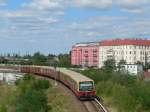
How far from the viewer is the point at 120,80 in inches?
2726

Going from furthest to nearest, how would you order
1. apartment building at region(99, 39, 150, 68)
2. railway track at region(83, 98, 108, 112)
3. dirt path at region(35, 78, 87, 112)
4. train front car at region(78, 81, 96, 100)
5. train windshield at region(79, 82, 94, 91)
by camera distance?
apartment building at region(99, 39, 150, 68) < train windshield at region(79, 82, 94, 91) < train front car at region(78, 81, 96, 100) < dirt path at region(35, 78, 87, 112) < railway track at region(83, 98, 108, 112)

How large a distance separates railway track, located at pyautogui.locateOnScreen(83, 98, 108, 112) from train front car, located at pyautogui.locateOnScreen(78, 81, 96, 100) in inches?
29.7

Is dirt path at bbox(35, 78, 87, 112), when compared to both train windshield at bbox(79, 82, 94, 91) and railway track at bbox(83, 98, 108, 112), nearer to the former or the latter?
railway track at bbox(83, 98, 108, 112)

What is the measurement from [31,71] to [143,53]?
103 meters

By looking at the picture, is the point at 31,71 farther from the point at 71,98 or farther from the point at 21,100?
the point at 21,100

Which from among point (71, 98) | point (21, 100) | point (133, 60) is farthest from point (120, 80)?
point (133, 60)

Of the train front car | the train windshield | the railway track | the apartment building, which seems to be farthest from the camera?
the apartment building

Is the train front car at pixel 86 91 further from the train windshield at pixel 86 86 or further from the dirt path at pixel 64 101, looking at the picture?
the dirt path at pixel 64 101

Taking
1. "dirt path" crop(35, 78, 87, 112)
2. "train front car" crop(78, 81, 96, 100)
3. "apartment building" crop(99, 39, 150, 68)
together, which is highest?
"apartment building" crop(99, 39, 150, 68)

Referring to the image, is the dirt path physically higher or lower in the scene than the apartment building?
lower

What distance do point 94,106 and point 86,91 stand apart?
4.48 m

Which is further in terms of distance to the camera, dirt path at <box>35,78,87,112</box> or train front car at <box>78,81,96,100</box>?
train front car at <box>78,81,96,100</box>

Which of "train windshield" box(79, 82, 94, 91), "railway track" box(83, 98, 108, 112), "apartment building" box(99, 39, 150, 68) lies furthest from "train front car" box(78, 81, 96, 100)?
"apartment building" box(99, 39, 150, 68)

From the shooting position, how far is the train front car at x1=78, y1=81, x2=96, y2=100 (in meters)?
45.4
